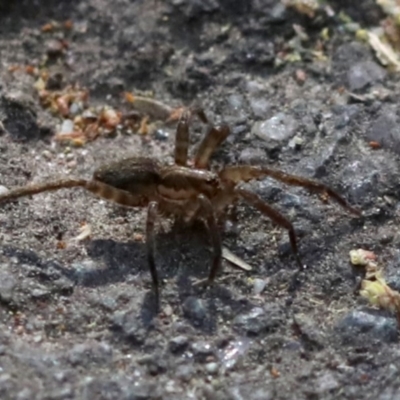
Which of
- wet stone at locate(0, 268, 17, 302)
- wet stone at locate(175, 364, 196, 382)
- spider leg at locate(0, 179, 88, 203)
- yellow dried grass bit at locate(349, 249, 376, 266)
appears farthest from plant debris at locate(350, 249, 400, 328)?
wet stone at locate(0, 268, 17, 302)

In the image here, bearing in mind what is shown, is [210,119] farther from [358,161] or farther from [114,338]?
[114,338]

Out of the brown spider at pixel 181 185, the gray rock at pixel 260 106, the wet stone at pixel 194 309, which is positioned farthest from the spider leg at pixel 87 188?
the gray rock at pixel 260 106

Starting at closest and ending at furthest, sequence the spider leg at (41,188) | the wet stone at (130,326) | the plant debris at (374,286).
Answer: the wet stone at (130,326)
the plant debris at (374,286)
the spider leg at (41,188)

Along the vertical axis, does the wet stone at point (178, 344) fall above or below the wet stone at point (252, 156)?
below

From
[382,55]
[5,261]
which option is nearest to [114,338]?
[5,261]

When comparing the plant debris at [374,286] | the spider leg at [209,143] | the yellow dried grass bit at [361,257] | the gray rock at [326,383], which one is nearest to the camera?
the gray rock at [326,383]

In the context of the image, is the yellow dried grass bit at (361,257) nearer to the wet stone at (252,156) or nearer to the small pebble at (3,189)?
the wet stone at (252,156)

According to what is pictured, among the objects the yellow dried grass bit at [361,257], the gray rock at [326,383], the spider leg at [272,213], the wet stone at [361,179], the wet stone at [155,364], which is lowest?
the wet stone at [155,364]

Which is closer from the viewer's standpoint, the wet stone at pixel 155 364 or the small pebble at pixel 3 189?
the wet stone at pixel 155 364
